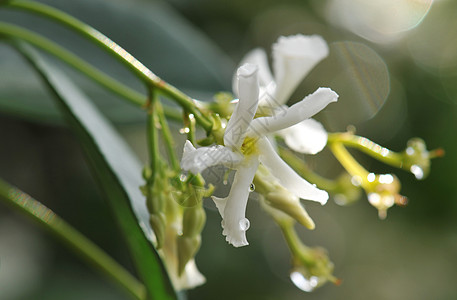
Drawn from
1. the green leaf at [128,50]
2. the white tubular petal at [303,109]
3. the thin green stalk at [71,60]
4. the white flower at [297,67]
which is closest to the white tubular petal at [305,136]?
the white flower at [297,67]

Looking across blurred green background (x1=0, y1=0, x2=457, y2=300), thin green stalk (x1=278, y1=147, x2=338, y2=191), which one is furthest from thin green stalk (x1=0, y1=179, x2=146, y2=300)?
blurred green background (x1=0, y1=0, x2=457, y2=300)

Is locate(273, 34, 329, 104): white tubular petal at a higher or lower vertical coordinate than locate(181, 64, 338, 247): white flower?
higher

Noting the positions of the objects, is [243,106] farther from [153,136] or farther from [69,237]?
[69,237]

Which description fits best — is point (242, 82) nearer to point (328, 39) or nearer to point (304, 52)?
point (304, 52)

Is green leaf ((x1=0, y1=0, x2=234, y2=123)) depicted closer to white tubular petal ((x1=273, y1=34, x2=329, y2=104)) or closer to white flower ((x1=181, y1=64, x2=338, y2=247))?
white tubular petal ((x1=273, y1=34, x2=329, y2=104))

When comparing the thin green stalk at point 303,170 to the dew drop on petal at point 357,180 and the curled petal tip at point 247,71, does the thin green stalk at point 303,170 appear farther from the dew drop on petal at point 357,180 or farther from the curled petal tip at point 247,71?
the curled petal tip at point 247,71
